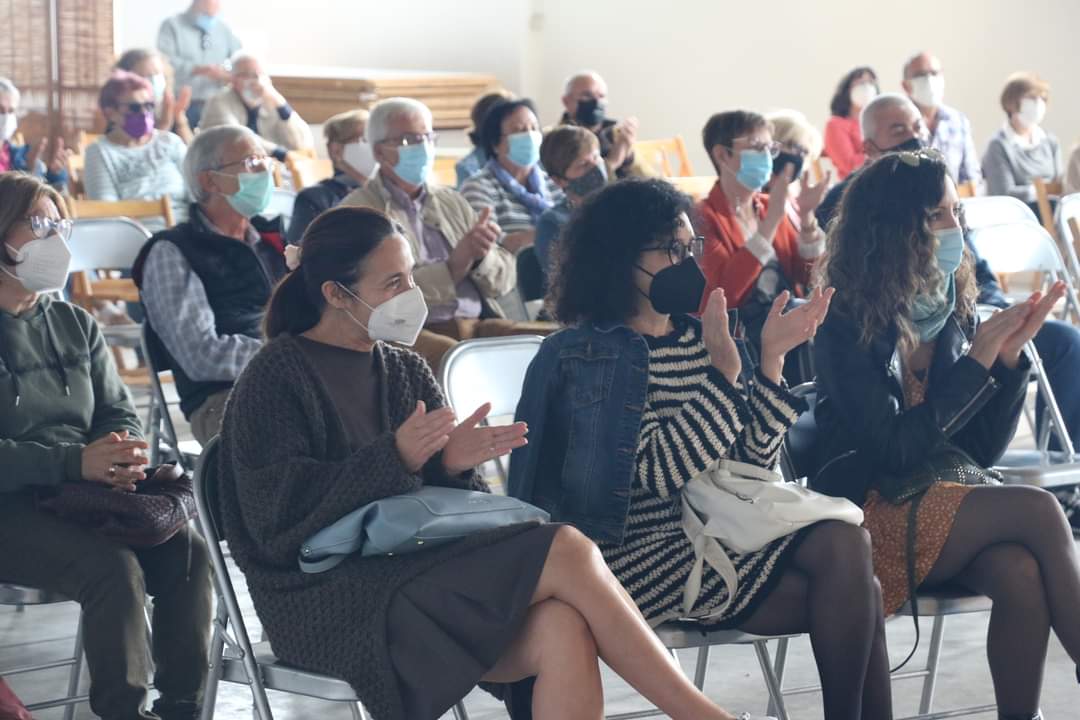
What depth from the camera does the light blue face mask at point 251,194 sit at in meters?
3.97

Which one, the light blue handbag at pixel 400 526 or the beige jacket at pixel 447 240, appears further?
the beige jacket at pixel 447 240

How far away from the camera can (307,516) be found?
237 centimetres

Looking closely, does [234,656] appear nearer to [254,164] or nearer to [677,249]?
[677,249]

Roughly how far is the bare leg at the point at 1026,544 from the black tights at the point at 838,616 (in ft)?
0.81

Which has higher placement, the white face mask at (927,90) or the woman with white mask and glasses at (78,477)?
the white face mask at (927,90)

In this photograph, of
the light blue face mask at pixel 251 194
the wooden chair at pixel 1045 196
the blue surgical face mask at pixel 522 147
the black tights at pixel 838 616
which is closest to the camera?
the black tights at pixel 838 616

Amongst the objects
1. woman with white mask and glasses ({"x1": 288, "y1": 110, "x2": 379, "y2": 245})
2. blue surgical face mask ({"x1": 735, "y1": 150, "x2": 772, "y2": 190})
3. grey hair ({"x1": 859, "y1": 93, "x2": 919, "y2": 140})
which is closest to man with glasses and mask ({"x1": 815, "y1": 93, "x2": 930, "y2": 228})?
grey hair ({"x1": 859, "y1": 93, "x2": 919, "y2": 140})

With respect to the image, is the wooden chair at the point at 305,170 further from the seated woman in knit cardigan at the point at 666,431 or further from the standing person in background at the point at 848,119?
the seated woman in knit cardigan at the point at 666,431

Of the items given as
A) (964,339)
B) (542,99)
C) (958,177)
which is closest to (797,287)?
(964,339)

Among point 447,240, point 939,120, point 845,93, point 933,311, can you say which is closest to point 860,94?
point 845,93

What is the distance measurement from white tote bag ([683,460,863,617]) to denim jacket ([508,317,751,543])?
0.41 ft

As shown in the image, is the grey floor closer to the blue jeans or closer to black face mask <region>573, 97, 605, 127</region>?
the blue jeans

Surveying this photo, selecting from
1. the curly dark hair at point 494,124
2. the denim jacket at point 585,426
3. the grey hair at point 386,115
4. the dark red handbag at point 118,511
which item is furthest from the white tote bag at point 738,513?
the curly dark hair at point 494,124

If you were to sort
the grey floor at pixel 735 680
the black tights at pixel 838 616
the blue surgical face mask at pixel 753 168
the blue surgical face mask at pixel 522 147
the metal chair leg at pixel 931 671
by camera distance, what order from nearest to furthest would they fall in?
the black tights at pixel 838 616 < the metal chair leg at pixel 931 671 < the grey floor at pixel 735 680 < the blue surgical face mask at pixel 753 168 < the blue surgical face mask at pixel 522 147
